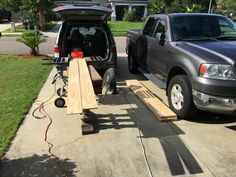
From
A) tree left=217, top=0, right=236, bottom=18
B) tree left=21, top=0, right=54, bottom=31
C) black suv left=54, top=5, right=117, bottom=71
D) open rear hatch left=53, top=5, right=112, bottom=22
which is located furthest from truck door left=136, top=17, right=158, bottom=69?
tree left=217, top=0, right=236, bottom=18

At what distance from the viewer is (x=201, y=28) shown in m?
7.10

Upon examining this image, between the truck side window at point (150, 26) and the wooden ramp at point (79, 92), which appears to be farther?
the truck side window at point (150, 26)

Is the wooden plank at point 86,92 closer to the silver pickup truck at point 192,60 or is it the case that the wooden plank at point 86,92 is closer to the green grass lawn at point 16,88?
the green grass lawn at point 16,88

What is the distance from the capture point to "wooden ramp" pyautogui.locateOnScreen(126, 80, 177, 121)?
6156mm

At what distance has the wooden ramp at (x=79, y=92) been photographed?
4.86 metres

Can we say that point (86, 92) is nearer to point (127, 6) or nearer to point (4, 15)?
point (4, 15)

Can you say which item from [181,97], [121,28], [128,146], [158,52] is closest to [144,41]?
[158,52]

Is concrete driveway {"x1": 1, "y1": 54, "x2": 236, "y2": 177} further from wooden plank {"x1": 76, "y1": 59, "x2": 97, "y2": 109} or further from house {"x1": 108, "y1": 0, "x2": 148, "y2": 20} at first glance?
house {"x1": 108, "y1": 0, "x2": 148, "y2": 20}

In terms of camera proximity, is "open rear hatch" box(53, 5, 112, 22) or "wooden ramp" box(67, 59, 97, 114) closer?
"wooden ramp" box(67, 59, 97, 114)

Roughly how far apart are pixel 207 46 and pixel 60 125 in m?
2.85

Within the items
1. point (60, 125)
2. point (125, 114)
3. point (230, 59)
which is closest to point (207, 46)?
point (230, 59)

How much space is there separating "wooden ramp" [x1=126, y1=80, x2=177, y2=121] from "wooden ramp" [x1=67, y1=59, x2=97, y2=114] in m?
1.35

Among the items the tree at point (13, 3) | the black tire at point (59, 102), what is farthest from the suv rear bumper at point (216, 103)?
the tree at point (13, 3)

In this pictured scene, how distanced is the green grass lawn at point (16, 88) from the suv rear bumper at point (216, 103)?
299 cm
